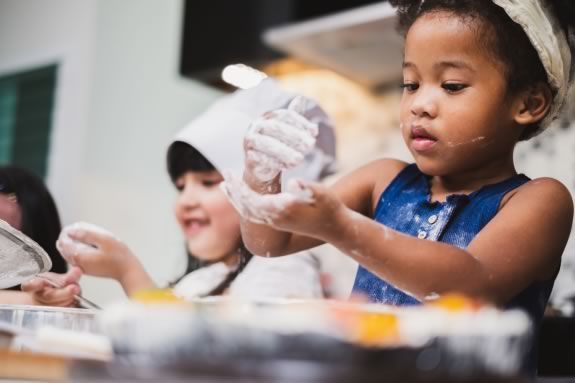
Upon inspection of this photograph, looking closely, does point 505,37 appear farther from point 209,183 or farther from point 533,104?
point 209,183

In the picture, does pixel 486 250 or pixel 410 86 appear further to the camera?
pixel 410 86

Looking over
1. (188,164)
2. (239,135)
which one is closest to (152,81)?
(188,164)

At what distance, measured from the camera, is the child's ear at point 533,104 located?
85 centimetres

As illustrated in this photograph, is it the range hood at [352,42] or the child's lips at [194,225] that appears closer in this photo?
the child's lips at [194,225]

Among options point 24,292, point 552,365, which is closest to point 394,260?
point 24,292

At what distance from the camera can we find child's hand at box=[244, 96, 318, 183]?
679 millimetres

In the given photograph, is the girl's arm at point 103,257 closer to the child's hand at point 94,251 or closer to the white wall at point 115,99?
the child's hand at point 94,251

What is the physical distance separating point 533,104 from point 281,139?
0.35 metres

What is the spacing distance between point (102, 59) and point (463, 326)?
6.65 ft

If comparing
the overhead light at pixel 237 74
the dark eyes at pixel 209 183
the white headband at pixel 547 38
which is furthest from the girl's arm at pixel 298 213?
the overhead light at pixel 237 74

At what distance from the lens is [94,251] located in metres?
1.11

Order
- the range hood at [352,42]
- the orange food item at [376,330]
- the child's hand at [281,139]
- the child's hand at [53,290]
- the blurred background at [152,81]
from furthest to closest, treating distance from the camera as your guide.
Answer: the blurred background at [152,81], the range hood at [352,42], the child's hand at [53,290], the child's hand at [281,139], the orange food item at [376,330]

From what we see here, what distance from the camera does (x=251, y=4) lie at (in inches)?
85.8

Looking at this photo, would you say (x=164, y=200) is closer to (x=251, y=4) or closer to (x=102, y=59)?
(x=102, y=59)
